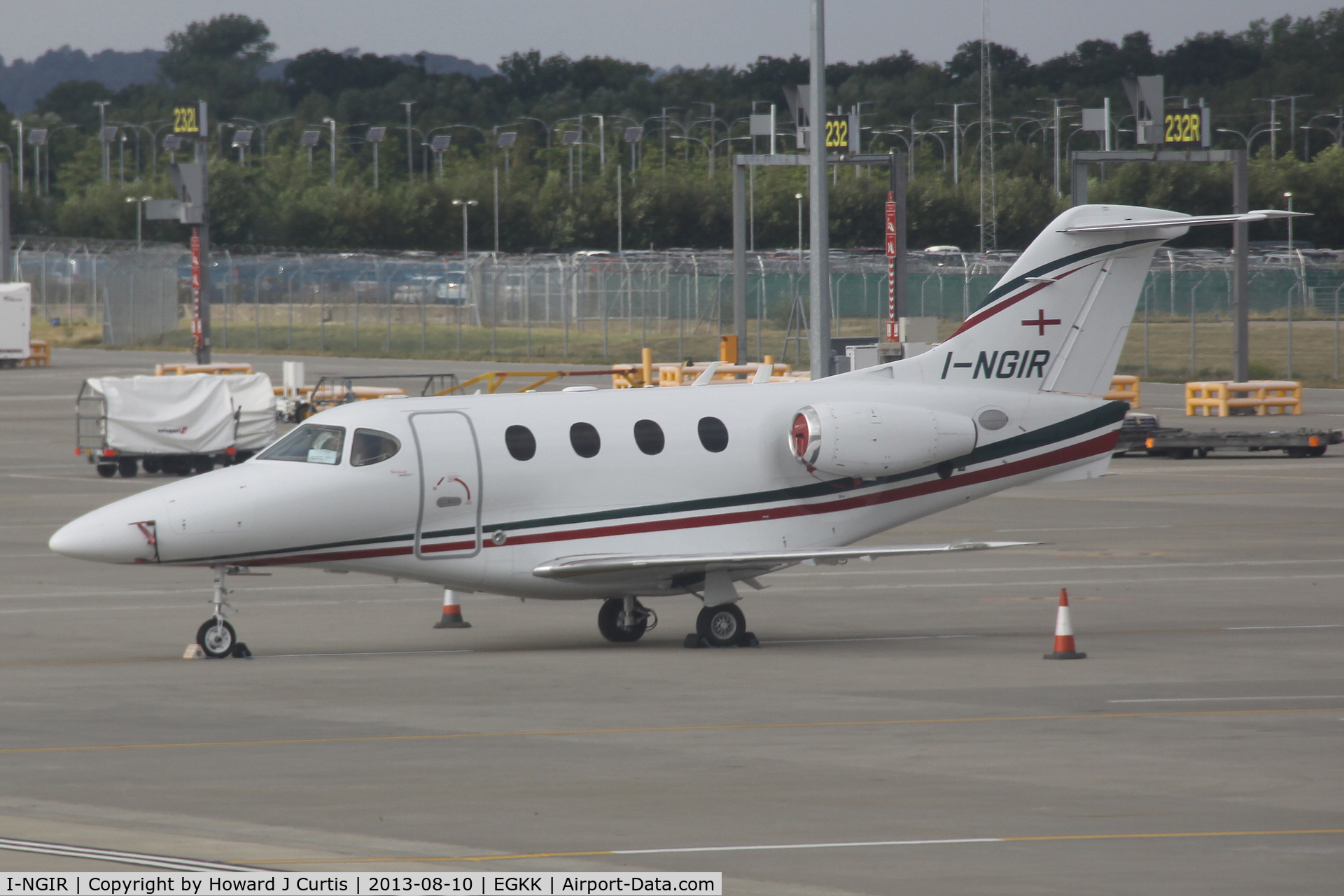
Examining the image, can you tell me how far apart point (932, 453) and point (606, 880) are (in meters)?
11.5

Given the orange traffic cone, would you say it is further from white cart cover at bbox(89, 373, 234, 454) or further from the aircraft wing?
white cart cover at bbox(89, 373, 234, 454)

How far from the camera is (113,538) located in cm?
1855

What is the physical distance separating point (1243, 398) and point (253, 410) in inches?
1210

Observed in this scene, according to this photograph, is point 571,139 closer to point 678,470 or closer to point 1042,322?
point 1042,322

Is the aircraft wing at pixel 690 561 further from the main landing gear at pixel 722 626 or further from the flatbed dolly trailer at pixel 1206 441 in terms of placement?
the flatbed dolly trailer at pixel 1206 441

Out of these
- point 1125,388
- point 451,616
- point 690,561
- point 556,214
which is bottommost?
point 451,616

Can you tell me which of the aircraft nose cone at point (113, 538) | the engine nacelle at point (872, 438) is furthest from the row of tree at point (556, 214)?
the aircraft nose cone at point (113, 538)

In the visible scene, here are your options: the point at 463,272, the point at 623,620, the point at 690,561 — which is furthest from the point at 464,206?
the point at 690,561

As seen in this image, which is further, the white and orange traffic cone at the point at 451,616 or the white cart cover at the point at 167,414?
the white cart cover at the point at 167,414

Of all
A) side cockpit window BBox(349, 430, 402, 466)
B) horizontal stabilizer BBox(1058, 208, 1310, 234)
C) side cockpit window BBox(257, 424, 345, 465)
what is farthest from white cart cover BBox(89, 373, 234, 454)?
horizontal stabilizer BBox(1058, 208, 1310, 234)

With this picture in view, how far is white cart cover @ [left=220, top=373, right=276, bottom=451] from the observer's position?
1729 inches

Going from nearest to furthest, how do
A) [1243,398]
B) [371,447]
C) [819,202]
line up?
[371,447], [819,202], [1243,398]

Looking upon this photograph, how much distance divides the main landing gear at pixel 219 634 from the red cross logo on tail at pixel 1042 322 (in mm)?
9934

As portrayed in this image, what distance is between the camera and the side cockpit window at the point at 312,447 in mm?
19516
